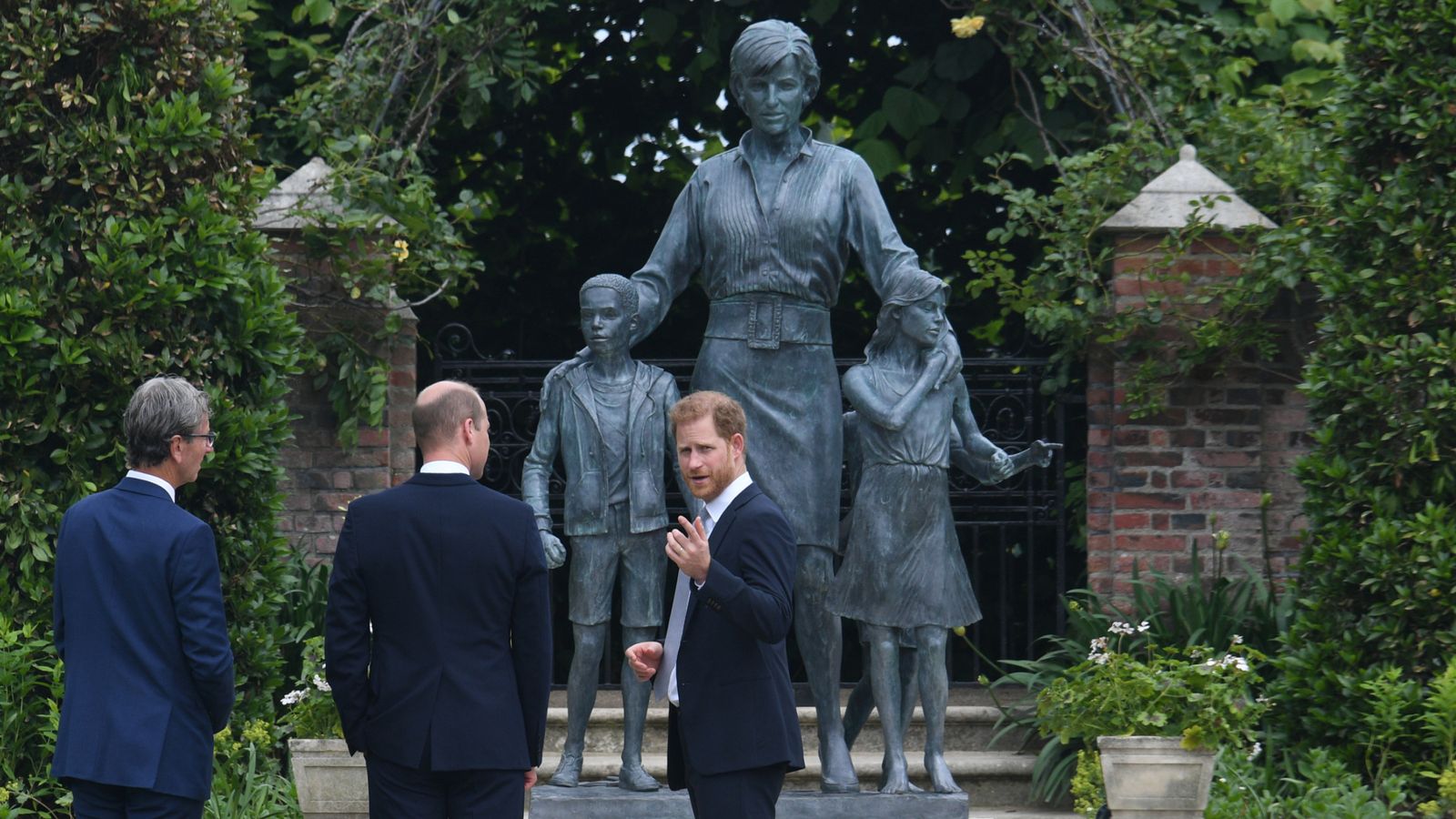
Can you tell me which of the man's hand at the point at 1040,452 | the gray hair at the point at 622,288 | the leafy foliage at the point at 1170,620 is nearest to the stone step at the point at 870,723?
the leafy foliage at the point at 1170,620

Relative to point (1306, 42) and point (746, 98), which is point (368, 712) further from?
point (1306, 42)

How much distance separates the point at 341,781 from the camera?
18.2ft

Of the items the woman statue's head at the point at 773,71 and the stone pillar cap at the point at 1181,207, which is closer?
the woman statue's head at the point at 773,71

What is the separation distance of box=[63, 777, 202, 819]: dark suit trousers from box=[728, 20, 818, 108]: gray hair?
2.70m

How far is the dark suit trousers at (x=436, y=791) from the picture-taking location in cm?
396

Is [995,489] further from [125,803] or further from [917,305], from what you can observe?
[125,803]

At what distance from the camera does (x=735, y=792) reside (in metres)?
3.88

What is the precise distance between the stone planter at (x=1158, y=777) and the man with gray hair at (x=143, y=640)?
2.79 m

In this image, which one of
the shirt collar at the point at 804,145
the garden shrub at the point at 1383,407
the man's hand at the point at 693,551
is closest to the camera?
the man's hand at the point at 693,551

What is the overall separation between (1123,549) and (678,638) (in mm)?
3876

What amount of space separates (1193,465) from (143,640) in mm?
4757

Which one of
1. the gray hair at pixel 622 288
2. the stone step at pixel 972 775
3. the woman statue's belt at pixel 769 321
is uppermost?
the gray hair at pixel 622 288

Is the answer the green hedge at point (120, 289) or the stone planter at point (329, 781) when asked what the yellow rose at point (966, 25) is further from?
the stone planter at point (329, 781)

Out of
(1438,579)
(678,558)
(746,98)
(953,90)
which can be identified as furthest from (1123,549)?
(678,558)
